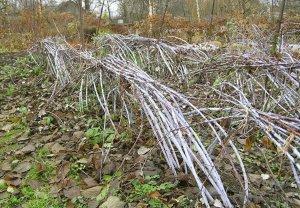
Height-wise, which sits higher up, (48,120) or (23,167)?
(48,120)

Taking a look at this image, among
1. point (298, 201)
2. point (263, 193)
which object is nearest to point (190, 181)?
point (263, 193)

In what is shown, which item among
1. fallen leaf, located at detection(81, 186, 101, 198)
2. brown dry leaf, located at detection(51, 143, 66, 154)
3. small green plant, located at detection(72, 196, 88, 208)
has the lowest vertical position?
small green plant, located at detection(72, 196, 88, 208)

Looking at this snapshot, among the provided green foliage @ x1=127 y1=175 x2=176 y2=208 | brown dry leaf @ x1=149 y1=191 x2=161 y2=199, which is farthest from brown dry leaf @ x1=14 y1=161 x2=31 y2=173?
brown dry leaf @ x1=149 y1=191 x2=161 y2=199

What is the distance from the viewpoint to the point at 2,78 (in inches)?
244

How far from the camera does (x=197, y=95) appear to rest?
12.1ft

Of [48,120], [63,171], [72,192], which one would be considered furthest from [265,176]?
[48,120]

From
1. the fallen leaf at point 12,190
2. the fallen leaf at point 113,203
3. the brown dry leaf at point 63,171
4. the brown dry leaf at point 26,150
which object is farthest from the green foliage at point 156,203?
the brown dry leaf at point 26,150

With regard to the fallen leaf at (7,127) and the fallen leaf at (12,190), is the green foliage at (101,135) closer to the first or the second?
the fallen leaf at (12,190)

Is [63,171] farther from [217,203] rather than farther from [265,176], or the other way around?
[265,176]

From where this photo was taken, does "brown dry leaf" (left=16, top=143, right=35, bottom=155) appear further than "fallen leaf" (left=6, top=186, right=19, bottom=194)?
Yes

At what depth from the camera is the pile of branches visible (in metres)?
2.09

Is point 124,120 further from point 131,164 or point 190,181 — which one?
point 190,181

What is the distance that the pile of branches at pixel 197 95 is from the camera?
209 centimetres

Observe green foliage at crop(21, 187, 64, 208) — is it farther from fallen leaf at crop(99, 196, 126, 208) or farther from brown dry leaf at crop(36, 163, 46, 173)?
fallen leaf at crop(99, 196, 126, 208)
